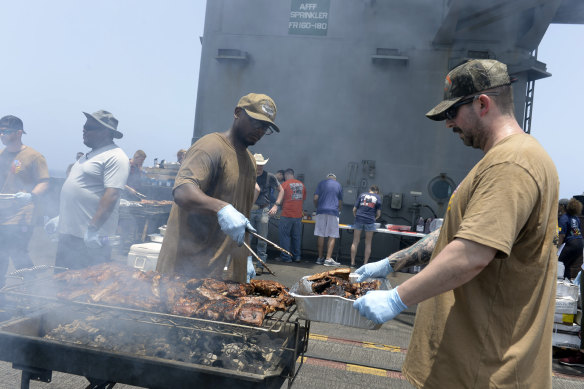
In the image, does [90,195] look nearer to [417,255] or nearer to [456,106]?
[417,255]

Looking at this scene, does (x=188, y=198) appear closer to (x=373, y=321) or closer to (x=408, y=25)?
(x=373, y=321)

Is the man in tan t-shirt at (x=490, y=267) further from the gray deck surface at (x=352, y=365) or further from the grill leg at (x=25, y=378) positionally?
the gray deck surface at (x=352, y=365)

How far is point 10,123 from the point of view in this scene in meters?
4.46

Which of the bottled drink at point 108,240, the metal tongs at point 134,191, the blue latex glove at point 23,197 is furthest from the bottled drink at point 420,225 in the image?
the blue latex glove at point 23,197

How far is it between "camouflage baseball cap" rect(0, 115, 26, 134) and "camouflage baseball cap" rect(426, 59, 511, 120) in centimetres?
466

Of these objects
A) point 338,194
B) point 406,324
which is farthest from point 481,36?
point 406,324

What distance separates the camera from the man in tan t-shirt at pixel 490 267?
1462mm

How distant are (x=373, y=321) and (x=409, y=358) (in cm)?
34

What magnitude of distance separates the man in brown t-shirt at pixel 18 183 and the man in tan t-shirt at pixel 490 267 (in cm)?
438

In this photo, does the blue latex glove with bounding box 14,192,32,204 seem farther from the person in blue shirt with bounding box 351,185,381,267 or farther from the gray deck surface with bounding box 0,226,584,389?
the person in blue shirt with bounding box 351,185,381,267

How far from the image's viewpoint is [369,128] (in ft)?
32.7

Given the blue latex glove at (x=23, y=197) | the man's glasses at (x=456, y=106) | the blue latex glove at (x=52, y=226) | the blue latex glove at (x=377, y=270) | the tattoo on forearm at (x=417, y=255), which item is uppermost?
the man's glasses at (x=456, y=106)

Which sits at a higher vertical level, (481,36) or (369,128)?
(481,36)

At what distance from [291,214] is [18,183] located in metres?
5.48
